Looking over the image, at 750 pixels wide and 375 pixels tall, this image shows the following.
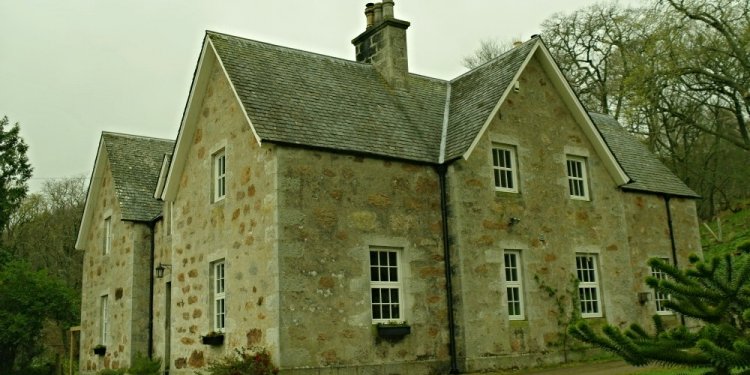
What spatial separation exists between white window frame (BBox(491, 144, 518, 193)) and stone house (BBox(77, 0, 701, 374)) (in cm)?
5

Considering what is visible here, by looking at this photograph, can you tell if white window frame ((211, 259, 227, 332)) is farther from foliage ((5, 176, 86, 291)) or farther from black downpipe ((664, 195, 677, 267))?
foliage ((5, 176, 86, 291))

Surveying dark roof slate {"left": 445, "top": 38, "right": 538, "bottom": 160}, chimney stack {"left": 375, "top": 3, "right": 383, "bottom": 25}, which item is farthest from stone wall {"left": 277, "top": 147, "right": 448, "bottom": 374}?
chimney stack {"left": 375, "top": 3, "right": 383, "bottom": 25}

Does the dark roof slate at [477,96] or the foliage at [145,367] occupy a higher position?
the dark roof slate at [477,96]

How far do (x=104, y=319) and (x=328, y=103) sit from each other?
40.0 ft

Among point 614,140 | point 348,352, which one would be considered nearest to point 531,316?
point 348,352

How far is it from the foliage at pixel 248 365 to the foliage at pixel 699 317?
944 centimetres

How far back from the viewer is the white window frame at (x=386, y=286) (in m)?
15.7

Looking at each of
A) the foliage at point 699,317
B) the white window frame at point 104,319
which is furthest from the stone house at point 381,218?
the foliage at point 699,317

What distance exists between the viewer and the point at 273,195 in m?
15.0

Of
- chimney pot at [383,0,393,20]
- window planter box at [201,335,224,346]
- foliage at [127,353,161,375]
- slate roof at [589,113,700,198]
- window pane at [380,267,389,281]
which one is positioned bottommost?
foliage at [127,353,161,375]

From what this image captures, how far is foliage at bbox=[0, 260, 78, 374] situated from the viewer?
26781 millimetres

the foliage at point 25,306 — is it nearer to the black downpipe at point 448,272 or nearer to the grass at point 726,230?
the black downpipe at point 448,272

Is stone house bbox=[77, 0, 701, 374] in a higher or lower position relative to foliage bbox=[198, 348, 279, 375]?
higher

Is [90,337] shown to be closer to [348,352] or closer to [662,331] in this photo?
[348,352]
